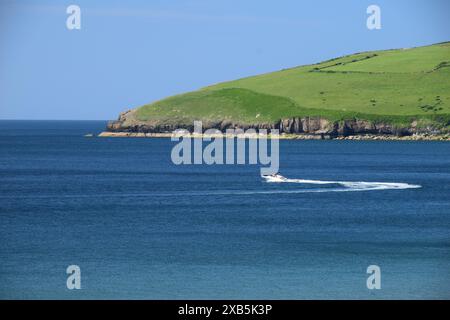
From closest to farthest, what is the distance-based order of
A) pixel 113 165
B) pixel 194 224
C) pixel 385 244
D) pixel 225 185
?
pixel 385 244, pixel 194 224, pixel 225 185, pixel 113 165

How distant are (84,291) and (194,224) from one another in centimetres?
2376

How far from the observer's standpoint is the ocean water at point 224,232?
48531mm

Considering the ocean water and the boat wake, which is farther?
the boat wake

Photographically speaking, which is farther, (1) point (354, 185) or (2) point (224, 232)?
(1) point (354, 185)

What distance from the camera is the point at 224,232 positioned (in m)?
66.6

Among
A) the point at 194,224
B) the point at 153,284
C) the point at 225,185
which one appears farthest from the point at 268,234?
the point at 225,185

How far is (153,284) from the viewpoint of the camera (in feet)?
160

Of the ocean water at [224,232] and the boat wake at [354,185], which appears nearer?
the ocean water at [224,232]

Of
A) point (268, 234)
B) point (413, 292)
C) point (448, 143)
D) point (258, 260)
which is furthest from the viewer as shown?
point (448, 143)

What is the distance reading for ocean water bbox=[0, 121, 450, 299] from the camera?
159 ft

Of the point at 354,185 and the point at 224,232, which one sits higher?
the point at 354,185
